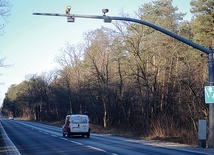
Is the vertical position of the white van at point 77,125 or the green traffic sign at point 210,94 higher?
the green traffic sign at point 210,94

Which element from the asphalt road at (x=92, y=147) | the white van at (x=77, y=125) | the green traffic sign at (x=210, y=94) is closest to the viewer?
the asphalt road at (x=92, y=147)

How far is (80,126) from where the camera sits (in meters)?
32.1

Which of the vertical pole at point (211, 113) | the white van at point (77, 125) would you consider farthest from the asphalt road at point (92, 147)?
the white van at point (77, 125)

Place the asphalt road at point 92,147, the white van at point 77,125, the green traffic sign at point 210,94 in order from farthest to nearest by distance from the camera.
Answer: the white van at point 77,125
the green traffic sign at point 210,94
the asphalt road at point 92,147

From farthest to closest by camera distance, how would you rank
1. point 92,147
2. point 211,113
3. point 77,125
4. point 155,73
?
1. point 155,73
2. point 77,125
3. point 92,147
4. point 211,113

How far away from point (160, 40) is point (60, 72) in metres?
37.1

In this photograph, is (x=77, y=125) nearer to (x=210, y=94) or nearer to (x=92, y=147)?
(x=92, y=147)

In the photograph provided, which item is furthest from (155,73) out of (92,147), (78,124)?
(92,147)

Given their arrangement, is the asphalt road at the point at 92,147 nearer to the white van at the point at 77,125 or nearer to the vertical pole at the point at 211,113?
the vertical pole at the point at 211,113

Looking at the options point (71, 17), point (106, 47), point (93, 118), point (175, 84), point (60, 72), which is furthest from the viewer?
point (60, 72)

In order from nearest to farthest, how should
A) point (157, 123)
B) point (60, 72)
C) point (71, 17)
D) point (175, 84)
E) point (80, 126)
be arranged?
1. point (71, 17)
2. point (80, 126)
3. point (157, 123)
4. point (175, 84)
5. point (60, 72)

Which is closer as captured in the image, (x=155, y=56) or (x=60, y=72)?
(x=155, y=56)

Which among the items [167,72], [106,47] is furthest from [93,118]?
[167,72]

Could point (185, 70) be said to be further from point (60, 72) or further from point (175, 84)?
point (60, 72)
